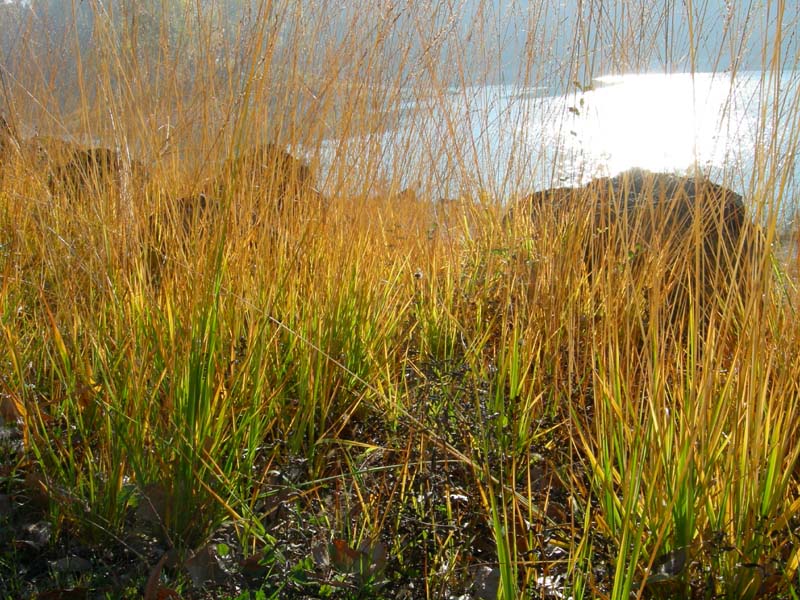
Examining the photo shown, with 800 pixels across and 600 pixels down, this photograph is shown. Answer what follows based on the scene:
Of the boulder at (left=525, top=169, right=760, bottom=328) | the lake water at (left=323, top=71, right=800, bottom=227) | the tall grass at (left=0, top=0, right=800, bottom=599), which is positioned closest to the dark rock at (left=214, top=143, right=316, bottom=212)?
the tall grass at (left=0, top=0, right=800, bottom=599)

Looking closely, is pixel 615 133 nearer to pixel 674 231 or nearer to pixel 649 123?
pixel 649 123

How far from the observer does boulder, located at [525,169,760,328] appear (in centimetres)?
139

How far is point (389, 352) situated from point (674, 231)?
89 cm

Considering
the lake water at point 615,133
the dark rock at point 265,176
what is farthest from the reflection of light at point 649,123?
the dark rock at point 265,176

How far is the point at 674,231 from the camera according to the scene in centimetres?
198

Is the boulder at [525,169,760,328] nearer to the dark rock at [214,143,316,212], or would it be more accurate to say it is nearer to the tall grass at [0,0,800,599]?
the tall grass at [0,0,800,599]

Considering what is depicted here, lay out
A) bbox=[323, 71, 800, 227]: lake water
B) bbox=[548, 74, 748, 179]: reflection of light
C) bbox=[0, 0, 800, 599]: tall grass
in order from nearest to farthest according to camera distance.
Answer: bbox=[0, 0, 800, 599]: tall grass, bbox=[323, 71, 800, 227]: lake water, bbox=[548, 74, 748, 179]: reflection of light

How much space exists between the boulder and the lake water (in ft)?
0.23

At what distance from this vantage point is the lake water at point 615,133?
1.49 m

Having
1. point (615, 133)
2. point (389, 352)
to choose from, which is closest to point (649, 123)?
point (615, 133)

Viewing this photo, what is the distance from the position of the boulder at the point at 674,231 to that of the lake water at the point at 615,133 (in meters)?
0.07

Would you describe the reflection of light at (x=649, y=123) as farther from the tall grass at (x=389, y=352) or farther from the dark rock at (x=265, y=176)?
the dark rock at (x=265, y=176)

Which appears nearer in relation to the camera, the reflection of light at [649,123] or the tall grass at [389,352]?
the tall grass at [389,352]

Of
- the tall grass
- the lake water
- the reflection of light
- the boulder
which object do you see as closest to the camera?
the tall grass
